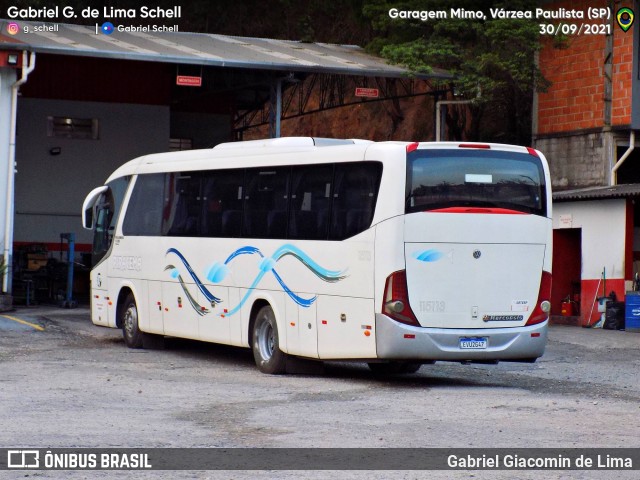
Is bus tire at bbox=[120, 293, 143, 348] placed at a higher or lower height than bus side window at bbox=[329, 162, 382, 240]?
lower

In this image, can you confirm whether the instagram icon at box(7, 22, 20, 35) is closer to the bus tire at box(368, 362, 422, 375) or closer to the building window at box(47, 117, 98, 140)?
the building window at box(47, 117, 98, 140)

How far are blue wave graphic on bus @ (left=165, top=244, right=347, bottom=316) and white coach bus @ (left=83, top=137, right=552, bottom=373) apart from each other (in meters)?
0.02

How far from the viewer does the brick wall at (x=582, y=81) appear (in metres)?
30.1

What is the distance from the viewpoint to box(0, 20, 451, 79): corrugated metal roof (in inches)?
1096

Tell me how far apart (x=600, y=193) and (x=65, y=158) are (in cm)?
1641

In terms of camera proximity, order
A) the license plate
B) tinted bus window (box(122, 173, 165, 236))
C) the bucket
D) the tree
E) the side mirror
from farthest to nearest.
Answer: the tree, the bucket, the side mirror, tinted bus window (box(122, 173, 165, 236)), the license plate

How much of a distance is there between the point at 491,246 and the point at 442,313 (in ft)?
3.46

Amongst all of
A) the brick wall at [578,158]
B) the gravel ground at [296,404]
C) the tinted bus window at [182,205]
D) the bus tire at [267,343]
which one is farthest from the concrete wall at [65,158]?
the bus tire at [267,343]

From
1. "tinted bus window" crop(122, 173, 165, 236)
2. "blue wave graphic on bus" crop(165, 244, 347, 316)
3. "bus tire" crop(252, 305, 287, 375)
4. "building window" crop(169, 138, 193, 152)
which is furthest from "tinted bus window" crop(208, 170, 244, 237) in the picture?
"building window" crop(169, 138, 193, 152)

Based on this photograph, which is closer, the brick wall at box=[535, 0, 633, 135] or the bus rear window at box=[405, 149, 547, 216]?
the bus rear window at box=[405, 149, 547, 216]

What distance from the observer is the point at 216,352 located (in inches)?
809

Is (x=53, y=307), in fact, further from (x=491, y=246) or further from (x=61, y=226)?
(x=491, y=246)

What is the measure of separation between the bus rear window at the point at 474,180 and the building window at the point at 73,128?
77.0ft

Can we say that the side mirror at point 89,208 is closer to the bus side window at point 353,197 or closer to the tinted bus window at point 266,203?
the tinted bus window at point 266,203
